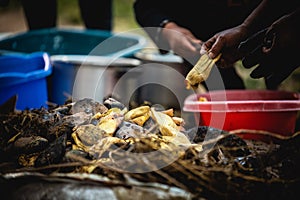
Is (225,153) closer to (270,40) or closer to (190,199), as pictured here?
(190,199)

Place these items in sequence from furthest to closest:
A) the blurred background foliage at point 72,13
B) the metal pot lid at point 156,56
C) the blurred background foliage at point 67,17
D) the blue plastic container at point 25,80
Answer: the blurred background foliage at point 72,13 → the blurred background foliage at point 67,17 → the metal pot lid at point 156,56 → the blue plastic container at point 25,80

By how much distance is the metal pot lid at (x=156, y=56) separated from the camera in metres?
3.03

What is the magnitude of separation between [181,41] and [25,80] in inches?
33.8

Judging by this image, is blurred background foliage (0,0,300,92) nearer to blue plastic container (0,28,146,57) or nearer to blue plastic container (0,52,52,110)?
blue plastic container (0,28,146,57)

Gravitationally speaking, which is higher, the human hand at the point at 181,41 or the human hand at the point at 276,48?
the human hand at the point at 276,48

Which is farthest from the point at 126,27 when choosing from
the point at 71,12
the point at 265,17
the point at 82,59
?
the point at 265,17

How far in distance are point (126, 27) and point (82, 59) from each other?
148 inches

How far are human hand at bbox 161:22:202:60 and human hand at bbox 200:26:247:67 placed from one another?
17.1 inches

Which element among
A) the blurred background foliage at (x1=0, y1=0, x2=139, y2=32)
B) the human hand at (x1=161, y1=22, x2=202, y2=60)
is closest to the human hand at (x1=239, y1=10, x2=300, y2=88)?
the human hand at (x1=161, y1=22, x2=202, y2=60)

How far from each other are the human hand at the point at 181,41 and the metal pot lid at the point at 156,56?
50cm

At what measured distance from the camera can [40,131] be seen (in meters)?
1.47

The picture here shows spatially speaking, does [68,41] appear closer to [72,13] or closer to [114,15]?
[114,15]

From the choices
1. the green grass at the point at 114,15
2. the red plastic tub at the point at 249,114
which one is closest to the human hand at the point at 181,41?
the red plastic tub at the point at 249,114

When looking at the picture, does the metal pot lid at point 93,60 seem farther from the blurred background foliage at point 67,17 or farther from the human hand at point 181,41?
the blurred background foliage at point 67,17
